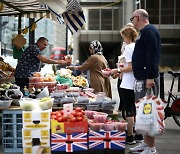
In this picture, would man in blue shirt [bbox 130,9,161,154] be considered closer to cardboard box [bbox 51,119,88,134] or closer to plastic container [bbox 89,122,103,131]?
plastic container [bbox 89,122,103,131]

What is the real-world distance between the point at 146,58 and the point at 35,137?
1.94 meters

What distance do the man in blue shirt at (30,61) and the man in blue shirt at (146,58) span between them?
2836mm

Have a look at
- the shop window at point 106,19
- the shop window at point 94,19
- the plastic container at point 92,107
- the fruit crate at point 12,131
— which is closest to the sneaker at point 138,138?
the plastic container at point 92,107

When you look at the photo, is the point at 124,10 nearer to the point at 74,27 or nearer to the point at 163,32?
the point at 163,32

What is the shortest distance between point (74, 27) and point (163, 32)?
31101 millimetres

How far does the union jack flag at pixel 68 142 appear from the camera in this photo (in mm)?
5027

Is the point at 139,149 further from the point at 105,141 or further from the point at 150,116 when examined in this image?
the point at 150,116

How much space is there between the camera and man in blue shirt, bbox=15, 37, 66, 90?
776 cm

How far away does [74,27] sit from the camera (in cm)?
1120

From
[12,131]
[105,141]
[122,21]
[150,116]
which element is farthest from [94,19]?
[150,116]

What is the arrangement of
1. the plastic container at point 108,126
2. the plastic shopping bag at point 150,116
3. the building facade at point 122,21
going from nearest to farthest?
the plastic shopping bag at point 150,116 < the plastic container at point 108,126 < the building facade at point 122,21

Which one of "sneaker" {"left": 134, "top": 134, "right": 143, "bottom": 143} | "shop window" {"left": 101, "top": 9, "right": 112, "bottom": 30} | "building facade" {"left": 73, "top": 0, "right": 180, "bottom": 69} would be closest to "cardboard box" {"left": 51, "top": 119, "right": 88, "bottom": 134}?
"sneaker" {"left": 134, "top": 134, "right": 143, "bottom": 143}

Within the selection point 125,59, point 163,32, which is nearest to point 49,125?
point 125,59

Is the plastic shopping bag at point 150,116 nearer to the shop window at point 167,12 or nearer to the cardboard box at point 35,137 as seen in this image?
the cardboard box at point 35,137
